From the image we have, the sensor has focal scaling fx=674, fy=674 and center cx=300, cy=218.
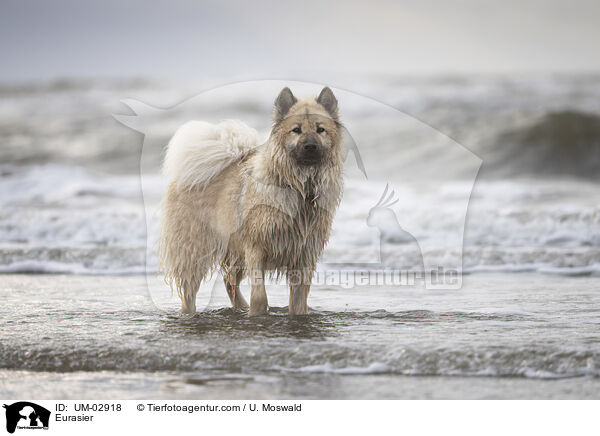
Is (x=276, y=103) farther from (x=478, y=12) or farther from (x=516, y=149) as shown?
(x=516, y=149)

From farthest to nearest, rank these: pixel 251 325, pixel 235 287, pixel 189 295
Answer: pixel 235 287, pixel 189 295, pixel 251 325

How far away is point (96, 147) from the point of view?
1439 cm

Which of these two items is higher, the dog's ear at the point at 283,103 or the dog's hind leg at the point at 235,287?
the dog's ear at the point at 283,103

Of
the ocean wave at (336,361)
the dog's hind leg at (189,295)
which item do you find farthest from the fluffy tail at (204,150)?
the ocean wave at (336,361)

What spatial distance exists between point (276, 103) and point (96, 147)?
1101cm

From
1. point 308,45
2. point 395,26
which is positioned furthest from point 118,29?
point 395,26

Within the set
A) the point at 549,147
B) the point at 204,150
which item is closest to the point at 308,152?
the point at 204,150

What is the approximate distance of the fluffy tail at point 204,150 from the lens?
189 inches

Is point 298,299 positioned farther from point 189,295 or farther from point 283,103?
point 283,103

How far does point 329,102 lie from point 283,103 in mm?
293
